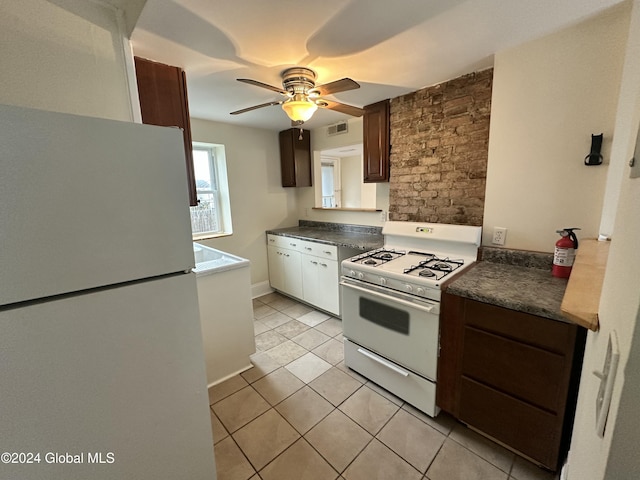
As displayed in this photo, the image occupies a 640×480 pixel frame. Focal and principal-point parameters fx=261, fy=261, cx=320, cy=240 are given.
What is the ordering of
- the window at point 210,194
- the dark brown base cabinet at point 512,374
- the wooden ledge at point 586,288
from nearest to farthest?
the wooden ledge at point 586,288 < the dark brown base cabinet at point 512,374 < the window at point 210,194

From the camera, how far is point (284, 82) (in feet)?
6.25

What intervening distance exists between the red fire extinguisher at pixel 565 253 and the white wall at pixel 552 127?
141mm

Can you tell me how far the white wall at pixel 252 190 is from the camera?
3.35m

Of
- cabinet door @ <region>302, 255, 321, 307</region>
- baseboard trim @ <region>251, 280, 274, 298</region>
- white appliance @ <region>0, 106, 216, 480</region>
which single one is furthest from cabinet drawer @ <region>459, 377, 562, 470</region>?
baseboard trim @ <region>251, 280, 274, 298</region>

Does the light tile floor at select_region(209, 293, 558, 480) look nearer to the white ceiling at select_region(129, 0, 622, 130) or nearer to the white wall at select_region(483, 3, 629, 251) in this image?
the white wall at select_region(483, 3, 629, 251)

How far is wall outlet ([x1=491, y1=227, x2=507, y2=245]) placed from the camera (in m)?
1.88

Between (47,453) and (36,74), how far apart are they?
57.5 inches

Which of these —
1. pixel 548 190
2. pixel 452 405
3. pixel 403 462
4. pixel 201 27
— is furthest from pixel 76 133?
pixel 548 190

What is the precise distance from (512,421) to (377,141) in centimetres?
233

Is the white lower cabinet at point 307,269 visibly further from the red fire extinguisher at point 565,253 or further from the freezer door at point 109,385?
the freezer door at point 109,385

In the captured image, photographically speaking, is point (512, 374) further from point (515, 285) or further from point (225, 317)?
point (225, 317)

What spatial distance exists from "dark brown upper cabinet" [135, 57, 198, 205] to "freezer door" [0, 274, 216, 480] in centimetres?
106

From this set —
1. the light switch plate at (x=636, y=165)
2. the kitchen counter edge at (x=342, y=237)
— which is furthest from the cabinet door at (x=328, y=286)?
the light switch plate at (x=636, y=165)

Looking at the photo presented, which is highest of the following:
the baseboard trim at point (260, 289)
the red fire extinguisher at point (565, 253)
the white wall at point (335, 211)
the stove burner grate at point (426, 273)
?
the white wall at point (335, 211)
